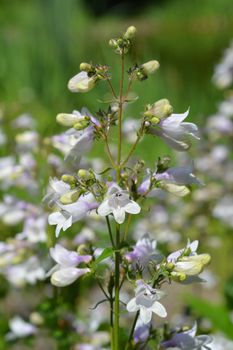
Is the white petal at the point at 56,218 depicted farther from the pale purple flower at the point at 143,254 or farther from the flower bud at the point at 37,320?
the flower bud at the point at 37,320

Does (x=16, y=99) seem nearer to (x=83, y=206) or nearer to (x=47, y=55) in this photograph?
(x=47, y=55)

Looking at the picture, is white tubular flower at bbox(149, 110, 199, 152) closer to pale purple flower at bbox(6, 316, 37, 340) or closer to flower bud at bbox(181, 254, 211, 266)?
flower bud at bbox(181, 254, 211, 266)

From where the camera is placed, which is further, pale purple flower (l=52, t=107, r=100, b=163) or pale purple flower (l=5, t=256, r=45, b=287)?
pale purple flower (l=5, t=256, r=45, b=287)

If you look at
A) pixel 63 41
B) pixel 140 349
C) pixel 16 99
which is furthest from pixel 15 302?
pixel 63 41

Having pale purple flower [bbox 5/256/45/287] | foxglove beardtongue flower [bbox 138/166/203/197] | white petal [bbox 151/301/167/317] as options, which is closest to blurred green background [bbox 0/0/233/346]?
pale purple flower [bbox 5/256/45/287]

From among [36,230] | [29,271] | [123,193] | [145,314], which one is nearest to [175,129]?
[123,193]

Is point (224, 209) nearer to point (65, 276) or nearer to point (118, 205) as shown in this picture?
point (65, 276)
